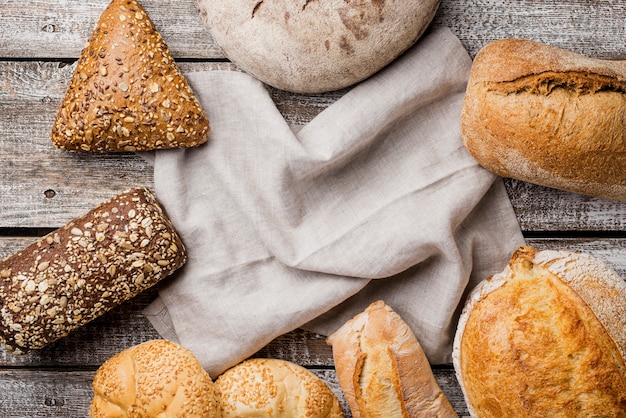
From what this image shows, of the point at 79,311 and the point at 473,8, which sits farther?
the point at 473,8

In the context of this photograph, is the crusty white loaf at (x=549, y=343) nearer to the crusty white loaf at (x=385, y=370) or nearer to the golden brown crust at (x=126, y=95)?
the crusty white loaf at (x=385, y=370)

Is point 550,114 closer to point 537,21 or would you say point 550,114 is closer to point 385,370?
point 537,21

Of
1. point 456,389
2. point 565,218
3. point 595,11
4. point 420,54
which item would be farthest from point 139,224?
point 595,11

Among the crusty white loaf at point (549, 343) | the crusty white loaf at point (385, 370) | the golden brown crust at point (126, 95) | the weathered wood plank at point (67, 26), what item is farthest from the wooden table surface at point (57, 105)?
the crusty white loaf at point (385, 370)

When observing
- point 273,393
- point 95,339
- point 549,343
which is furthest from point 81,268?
point 549,343

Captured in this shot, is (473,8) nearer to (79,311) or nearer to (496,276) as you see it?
(496,276)

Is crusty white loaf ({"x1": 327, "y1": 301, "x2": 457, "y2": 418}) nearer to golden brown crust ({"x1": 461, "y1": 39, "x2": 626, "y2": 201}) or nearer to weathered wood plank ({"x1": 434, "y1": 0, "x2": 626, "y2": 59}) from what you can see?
golden brown crust ({"x1": 461, "y1": 39, "x2": 626, "y2": 201})
